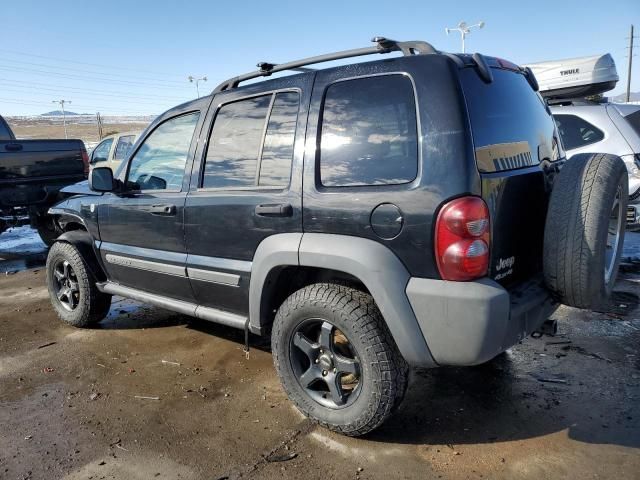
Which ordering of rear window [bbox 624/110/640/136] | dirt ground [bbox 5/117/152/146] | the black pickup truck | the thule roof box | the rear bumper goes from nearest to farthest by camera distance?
the rear bumper < rear window [bbox 624/110/640/136] < the thule roof box < the black pickup truck < dirt ground [bbox 5/117/152/146]

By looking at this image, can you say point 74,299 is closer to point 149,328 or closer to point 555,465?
point 149,328

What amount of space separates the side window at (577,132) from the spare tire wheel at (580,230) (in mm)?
3412

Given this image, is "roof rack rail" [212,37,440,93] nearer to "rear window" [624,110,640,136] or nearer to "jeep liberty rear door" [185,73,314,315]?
"jeep liberty rear door" [185,73,314,315]

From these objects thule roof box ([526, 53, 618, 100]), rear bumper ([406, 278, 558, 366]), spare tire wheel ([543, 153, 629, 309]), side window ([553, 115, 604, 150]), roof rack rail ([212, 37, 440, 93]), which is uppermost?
thule roof box ([526, 53, 618, 100])

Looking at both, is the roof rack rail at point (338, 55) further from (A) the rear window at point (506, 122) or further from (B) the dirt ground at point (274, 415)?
(B) the dirt ground at point (274, 415)

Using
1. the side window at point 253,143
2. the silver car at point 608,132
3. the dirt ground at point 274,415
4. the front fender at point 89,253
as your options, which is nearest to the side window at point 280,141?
the side window at point 253,143

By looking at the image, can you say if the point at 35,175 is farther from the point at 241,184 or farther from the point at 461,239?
the point at 461,239

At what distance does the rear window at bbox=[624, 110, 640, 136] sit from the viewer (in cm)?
556

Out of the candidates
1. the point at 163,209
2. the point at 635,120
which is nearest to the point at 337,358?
the point at 163,209

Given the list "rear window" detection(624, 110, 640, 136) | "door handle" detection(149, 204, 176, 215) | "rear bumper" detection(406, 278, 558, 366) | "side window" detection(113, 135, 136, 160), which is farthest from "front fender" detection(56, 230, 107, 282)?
"side window" detection(113, 135, 136, 160)

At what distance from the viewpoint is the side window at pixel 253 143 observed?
2.89 meters

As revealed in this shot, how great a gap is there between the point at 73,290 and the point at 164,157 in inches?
69.5

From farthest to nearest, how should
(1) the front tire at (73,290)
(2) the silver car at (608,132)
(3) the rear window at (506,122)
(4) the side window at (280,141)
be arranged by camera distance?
(2) the silver car at (608,132), (1) the front tire at (73,290), (4) the side window at (280,141), (3) the rear window at (506,122)

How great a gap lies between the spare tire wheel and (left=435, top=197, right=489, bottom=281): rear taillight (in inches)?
17.6
